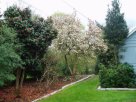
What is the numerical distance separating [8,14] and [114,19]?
277 inches

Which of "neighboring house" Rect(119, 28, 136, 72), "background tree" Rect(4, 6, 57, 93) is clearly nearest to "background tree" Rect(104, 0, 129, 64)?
"neighboring house" Rect(119, 28, 136, 72)

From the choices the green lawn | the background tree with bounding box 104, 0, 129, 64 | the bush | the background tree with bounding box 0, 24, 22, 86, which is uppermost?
the background tree with bounding box 104, 0, 129, 64

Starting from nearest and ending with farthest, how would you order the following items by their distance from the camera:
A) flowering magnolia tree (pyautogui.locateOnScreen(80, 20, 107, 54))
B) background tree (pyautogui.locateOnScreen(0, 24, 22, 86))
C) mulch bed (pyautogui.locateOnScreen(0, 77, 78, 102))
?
1. background tree (pyautogui.locateOnScreen(0, 24, 22, 86))
2. mulch bed (pyautogui.locateOnScreen(0, 77, 78, 102))
3. flowering magnolia tree (pyautogui.locateOnScreen(80, 20, 107, 54))

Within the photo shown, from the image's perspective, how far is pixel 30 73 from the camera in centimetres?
2558

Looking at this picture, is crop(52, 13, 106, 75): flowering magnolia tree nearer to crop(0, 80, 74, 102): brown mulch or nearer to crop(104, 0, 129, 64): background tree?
crop(0, 80, 74, 102): brown mulch

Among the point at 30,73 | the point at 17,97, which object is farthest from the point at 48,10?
the point at 17,97

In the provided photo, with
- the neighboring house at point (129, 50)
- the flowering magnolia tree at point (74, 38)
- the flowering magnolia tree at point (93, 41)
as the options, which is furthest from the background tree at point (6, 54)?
the flowering magnolia tree at point (93, 41)

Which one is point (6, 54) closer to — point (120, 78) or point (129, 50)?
point (120, 78)

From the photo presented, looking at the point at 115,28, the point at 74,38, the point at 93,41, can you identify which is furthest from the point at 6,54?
the point at 93,41

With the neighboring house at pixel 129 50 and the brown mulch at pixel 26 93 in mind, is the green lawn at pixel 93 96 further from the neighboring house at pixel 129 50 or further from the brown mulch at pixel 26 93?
the neighboring house at pixel 129 50

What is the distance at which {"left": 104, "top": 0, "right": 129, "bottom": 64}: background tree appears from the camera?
21.3 m

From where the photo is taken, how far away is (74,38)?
2734 cm

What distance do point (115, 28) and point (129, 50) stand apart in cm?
156

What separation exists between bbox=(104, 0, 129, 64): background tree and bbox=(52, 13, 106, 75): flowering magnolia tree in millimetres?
5861
